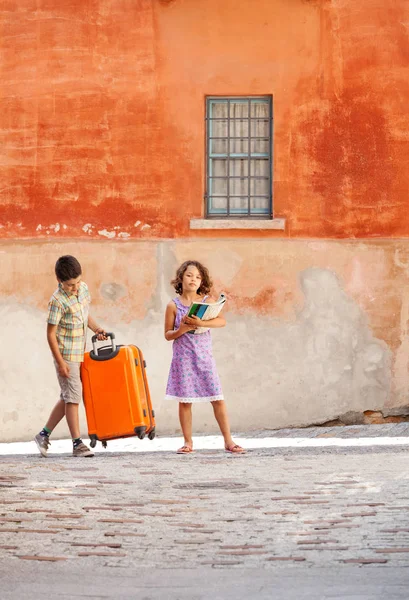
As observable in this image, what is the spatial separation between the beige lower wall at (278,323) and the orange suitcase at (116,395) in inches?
137

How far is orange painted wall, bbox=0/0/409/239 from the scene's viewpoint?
1485 centimetres

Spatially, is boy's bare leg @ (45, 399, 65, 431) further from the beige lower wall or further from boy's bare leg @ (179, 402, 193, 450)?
the beige lower wall

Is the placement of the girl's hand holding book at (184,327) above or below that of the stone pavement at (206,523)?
above

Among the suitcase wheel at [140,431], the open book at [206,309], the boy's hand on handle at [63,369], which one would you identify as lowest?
the suitcase wheel at [140,431]

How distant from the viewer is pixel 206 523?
762 cm

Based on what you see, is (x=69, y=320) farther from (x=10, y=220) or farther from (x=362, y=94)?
(x=362, y=94)

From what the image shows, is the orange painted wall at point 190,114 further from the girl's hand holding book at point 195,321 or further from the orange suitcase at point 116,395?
the girl's hand holding book at point 195,321

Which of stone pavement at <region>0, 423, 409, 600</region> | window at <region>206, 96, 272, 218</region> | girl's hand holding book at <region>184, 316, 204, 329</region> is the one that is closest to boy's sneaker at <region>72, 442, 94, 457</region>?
stone pavement at <region>0, 423, 409, 600</region>

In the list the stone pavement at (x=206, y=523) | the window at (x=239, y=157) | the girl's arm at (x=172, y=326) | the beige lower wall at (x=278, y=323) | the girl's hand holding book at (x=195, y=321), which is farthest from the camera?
the window at (x=239, y=157)

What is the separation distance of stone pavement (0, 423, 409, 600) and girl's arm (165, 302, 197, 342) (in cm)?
105

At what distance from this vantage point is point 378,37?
1484cm

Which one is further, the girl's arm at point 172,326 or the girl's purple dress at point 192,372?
the girl's purple dress at point 192,372

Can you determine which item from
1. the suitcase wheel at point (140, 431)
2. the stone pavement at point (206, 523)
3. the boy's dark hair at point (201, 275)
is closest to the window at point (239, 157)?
the boy's dark hair at point (201, 275)

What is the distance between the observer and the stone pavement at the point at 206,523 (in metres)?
6.25
